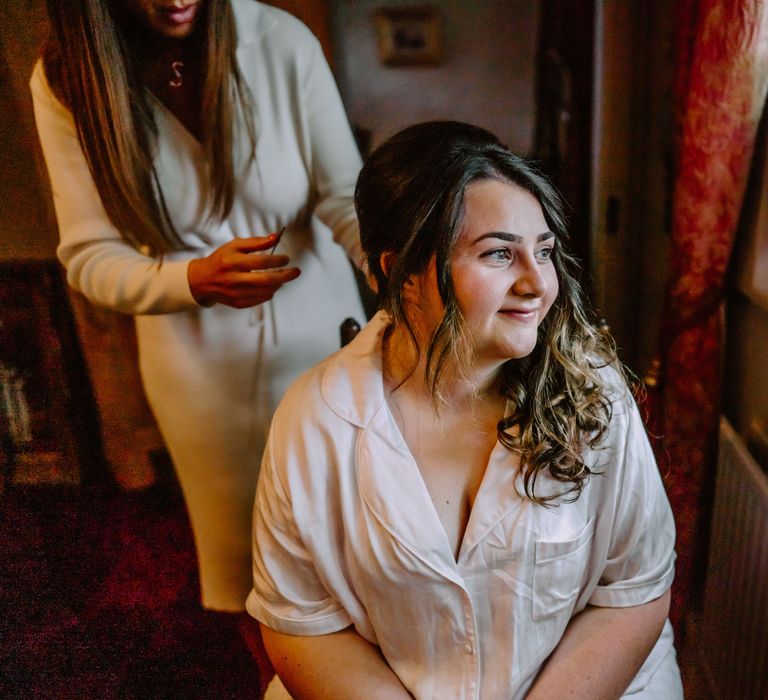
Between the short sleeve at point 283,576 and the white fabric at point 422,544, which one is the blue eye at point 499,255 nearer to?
the white fabric at point 422,544

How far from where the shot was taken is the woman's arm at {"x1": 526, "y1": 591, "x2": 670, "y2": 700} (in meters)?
1.02

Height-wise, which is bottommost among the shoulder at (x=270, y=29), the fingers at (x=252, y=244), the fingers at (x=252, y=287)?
the fingers at (x=252, y=287)

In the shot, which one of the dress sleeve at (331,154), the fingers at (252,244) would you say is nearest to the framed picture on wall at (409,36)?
the dress sleeve at (331,154)

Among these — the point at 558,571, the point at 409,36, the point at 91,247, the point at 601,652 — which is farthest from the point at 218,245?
the point at 601,652

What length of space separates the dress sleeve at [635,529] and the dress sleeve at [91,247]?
0.70 m

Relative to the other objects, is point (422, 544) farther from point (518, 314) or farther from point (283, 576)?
point (518, 314)

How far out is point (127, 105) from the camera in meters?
1.03

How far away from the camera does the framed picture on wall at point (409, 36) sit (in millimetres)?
1169

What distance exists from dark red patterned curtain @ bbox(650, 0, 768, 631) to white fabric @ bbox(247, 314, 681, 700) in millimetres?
350

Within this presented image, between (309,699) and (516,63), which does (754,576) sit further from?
(516,63)

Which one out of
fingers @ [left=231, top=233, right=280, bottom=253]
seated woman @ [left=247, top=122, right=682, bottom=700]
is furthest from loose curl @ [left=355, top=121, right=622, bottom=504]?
fingers @ [left=231, top=233, right=280, bottom=253]

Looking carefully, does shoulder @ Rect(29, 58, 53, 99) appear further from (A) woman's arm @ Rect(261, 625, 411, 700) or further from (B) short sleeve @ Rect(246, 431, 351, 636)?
(A) woman's arm @ Rect(261, 625, 411, 700)

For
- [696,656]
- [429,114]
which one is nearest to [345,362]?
[429,114]

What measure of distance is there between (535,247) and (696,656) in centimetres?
116
